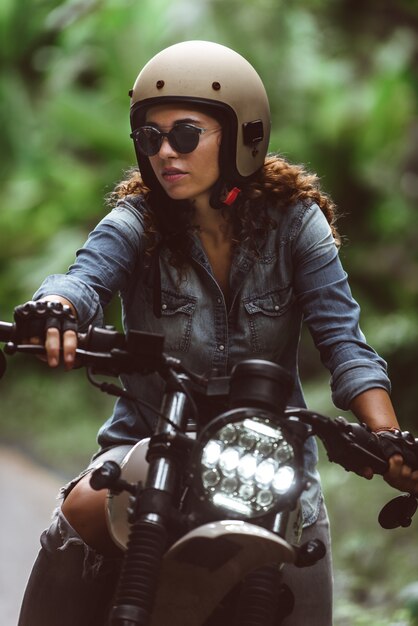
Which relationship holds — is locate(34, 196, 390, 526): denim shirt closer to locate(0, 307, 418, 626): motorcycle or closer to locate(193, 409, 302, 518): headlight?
locate(0, 307, 418, 626): motorcycle

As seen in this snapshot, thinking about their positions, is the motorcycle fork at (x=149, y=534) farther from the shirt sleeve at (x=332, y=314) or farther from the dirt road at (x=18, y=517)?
the dirt road at (x=18, y=517)

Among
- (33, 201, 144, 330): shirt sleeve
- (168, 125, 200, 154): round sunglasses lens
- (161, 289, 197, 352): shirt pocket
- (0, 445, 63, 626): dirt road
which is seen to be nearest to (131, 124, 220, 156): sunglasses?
(168, 125, 200, 154): round sunglasses lens

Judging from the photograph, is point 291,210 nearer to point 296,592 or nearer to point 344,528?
point 296,592

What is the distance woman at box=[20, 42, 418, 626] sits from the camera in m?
2.70

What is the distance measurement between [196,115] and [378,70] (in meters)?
11.6

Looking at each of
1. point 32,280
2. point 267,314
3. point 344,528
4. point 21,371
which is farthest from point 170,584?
point 21,371

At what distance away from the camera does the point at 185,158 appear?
9.48ft

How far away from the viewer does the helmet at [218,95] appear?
2.89 m

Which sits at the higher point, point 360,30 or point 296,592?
point 360,30

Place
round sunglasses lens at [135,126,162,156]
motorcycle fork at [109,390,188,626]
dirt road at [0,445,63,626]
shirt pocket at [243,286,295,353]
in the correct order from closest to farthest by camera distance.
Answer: motorcycle fork at [109,390,188,626]
round sunglasses lens at [135,126,162,156]
shirt pocket at [243,286,295,353]
dirt road at [0,445,63,626]

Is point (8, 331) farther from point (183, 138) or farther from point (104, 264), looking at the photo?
point (183, 138)

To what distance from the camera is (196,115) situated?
2.92 metres

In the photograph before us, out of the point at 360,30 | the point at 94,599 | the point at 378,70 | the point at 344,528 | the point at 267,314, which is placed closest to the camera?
the point at 94,599

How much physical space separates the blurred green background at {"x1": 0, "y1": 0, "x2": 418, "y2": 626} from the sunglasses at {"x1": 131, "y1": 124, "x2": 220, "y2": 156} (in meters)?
5.87
